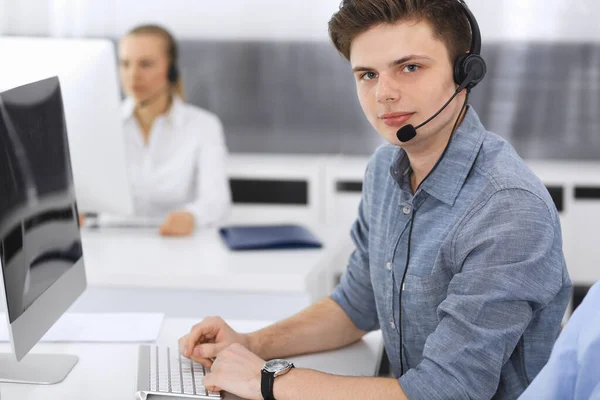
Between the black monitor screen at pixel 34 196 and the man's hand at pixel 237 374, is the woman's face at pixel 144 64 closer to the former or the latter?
the black monitor screen at pixel 34 196

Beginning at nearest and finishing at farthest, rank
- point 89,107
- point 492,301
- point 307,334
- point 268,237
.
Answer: point 492,301
point 307,334
point 89,107
point 268,237

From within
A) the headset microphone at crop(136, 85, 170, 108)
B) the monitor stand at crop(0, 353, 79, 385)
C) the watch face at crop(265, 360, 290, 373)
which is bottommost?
the monitor stand at crop(0, 353, 79, 385)

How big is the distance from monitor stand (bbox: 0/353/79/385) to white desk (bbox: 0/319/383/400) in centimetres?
1

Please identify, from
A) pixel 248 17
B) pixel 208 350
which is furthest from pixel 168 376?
pixel 248 17

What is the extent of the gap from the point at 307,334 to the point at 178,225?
3.41 feet

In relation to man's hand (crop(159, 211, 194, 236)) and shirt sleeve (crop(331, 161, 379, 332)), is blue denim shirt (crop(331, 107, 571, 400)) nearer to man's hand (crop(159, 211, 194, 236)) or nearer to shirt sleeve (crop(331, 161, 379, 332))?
shirt sleeve (crop(331, 161, 379, 332))

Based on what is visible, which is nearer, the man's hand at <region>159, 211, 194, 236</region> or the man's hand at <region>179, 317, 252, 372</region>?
the man's hand at <region>179, 317, 252, 372</region>

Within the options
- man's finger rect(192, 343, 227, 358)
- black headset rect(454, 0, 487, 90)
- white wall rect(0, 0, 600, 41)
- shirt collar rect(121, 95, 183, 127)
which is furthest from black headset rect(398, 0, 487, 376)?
white wall rect(0, 0, 600, 41)

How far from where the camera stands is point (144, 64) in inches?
125

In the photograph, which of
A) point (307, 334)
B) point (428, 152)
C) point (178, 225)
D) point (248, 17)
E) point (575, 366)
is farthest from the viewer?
point (248, 17)

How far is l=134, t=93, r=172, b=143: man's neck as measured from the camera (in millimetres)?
3154

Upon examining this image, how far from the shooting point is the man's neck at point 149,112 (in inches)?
124

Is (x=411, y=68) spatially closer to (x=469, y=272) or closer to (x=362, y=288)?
(x=469, y=272)

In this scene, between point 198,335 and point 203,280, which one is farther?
point 203,280
